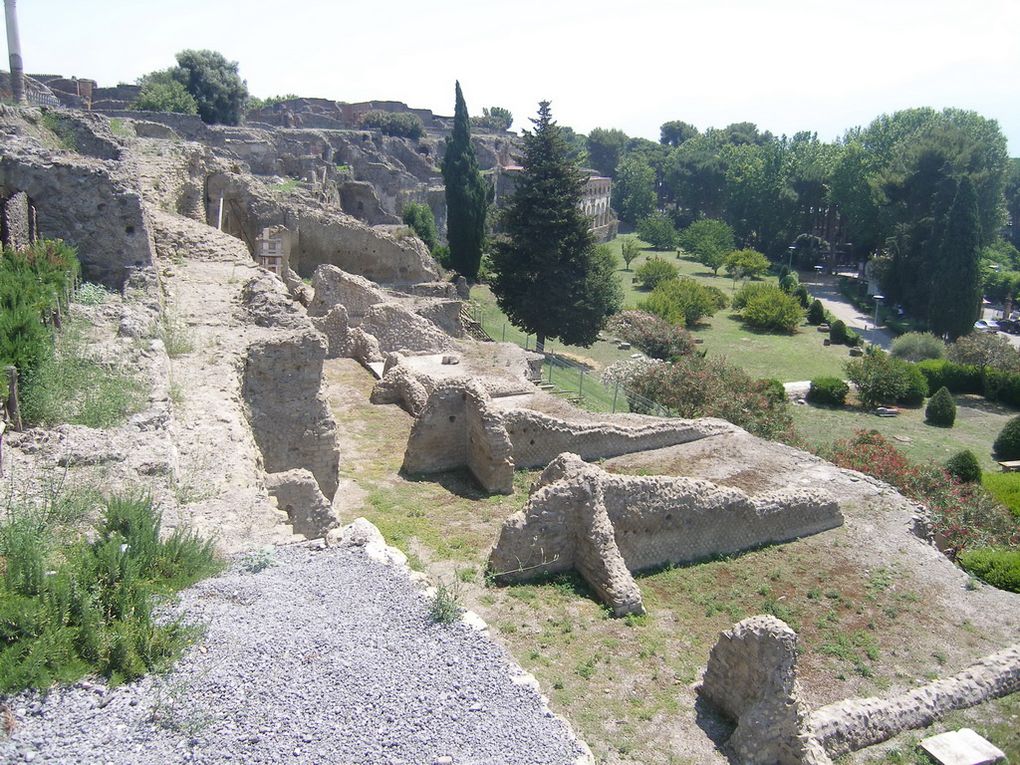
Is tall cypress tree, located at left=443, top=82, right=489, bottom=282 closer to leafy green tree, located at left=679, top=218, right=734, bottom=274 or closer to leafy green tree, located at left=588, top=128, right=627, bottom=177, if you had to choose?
leafy green tree, located at left=679, top=218, right=734, bottom=274

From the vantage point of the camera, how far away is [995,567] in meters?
13.1

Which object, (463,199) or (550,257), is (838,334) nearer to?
(550,257)

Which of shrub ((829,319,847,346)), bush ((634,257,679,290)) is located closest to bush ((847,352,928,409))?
shrub ((829,319,847,346))

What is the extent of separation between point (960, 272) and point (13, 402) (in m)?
44.1

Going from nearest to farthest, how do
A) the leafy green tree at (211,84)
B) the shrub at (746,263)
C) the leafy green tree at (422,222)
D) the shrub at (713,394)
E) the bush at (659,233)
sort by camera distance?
the shrub at (713,394), the leafy green tree at (422,222), the leafy green tree at (211,84), the shrub at (746,263), the bush at (659,233)

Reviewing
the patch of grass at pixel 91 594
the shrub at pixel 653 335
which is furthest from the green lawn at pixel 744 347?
the patch of grass at pixel 91 594

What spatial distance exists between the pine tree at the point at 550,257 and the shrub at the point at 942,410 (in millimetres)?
12122

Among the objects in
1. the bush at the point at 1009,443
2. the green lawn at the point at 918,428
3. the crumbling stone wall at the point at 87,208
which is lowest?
the green lawn at the point at 918,428

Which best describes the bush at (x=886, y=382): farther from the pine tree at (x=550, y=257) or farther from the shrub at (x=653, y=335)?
the pine tree at (x=550, y=257)

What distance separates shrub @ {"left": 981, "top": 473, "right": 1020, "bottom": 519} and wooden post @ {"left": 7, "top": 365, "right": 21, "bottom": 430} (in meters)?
18.8

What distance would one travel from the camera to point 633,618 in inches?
378

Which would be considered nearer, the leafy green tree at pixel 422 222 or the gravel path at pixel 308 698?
the gravel path at pixel 308 698

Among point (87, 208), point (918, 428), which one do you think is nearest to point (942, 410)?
point (918, 428)

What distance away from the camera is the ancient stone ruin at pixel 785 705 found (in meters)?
7.39
